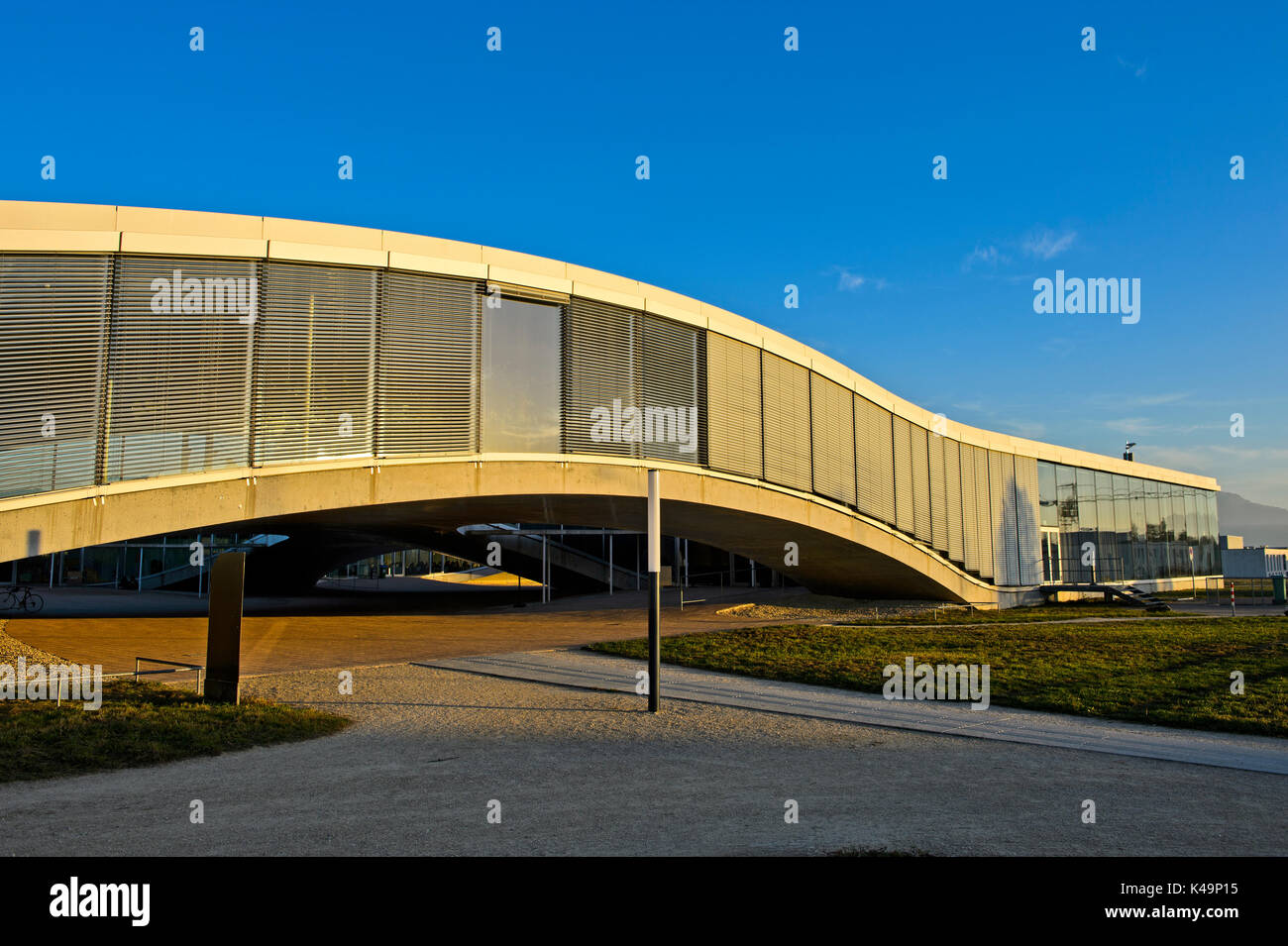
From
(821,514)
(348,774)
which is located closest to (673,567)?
(821,514)

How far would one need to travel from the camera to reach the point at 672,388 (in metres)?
26.7

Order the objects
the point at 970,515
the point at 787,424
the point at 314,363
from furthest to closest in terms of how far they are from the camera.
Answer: the point at 970,515
the point at 787,424
the point at 314,363

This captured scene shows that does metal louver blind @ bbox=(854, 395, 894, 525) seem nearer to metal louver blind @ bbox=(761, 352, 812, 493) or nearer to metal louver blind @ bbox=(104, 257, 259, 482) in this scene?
metal louver blind @ bbox=(761, 352, 812, 493)

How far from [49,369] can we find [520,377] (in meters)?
10.4

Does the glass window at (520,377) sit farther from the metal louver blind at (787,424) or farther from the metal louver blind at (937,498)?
the metal louver blind at (937,498)

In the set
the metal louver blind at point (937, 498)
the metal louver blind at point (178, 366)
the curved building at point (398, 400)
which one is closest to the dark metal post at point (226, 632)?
the curved building at point (398, 400)

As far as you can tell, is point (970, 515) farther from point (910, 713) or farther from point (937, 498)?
point (910, 713)

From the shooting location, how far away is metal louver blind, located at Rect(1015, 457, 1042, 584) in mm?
42312

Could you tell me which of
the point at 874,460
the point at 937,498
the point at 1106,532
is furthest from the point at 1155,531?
the point at 874,460

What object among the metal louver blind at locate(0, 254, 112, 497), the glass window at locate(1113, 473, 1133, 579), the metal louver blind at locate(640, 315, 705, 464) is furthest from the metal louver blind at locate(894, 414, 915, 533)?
the metal louver blind at locate(0, 254, 112, 497)

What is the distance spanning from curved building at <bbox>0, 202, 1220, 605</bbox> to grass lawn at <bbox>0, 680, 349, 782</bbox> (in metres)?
5.59
